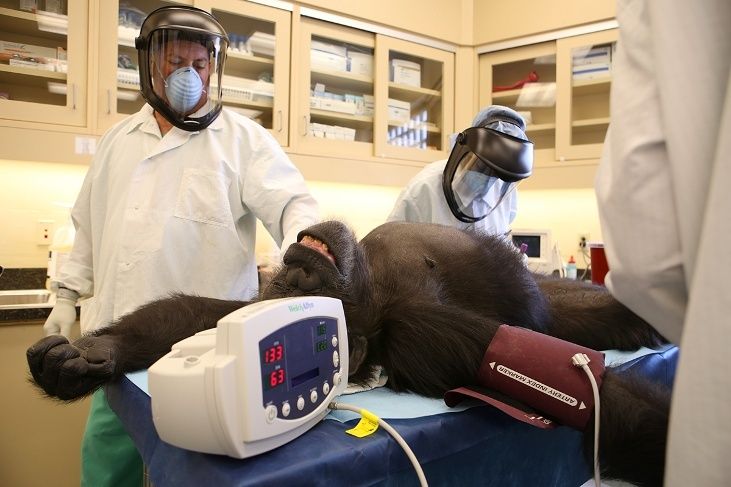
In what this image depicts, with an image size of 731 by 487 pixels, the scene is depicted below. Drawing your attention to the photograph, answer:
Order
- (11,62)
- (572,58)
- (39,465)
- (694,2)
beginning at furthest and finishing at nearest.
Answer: (572,58) → (11,62) → (39,465) → (694,2)

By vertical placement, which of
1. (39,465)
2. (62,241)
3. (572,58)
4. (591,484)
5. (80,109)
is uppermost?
(572,58)

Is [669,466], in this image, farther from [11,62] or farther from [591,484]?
[11,62]

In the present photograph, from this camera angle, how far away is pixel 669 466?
0.36 m

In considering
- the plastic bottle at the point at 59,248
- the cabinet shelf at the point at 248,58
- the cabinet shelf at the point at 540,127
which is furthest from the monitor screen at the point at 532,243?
the plastic bottle at the point at 59,248

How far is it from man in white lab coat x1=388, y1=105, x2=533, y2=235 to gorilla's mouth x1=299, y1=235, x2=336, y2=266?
Result: 76 centimetres

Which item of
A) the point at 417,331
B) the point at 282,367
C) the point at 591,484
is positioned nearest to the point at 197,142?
the point at 417,331

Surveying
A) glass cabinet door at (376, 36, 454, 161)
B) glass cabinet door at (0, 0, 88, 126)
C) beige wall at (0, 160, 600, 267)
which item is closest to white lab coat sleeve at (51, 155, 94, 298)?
beige wall at (0, 160, 600, 267)

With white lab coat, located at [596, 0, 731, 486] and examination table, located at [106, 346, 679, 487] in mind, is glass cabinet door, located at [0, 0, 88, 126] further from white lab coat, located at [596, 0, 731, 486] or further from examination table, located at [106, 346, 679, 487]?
white lab coat, located at [596, 0, 731, 486]

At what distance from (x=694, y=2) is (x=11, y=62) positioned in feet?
8.66

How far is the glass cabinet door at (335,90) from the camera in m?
2.76

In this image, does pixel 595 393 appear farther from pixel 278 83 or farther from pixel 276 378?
pixel 278 83

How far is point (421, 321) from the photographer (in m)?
0.84

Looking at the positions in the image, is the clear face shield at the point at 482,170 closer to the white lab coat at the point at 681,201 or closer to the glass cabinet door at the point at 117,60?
the white lab coat at the point at 681,201

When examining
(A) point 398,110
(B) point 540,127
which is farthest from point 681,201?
(B) point 540,127
